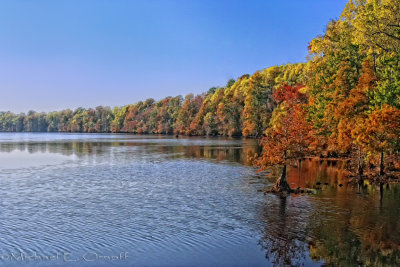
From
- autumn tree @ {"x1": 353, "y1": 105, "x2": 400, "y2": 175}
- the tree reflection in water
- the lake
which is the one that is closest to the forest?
autumn tree @ {"x1": 353, "y1": 105, "x2": 400, "y2": 175}

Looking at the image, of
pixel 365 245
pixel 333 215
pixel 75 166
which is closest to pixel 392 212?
pixel 333 215

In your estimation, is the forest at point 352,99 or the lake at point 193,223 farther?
the forest at point 352,99

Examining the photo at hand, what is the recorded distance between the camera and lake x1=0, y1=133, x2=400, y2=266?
51.4 ft

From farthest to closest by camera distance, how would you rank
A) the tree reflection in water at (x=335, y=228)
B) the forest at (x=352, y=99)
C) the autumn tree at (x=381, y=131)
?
1. the autumn tree at (x=381, y=131)
2. the forest at (x=352, y=99)
3. the tree reflection in water at (x=335, y=228)

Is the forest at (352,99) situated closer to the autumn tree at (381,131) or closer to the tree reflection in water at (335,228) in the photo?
the autumn tree at (381,131)

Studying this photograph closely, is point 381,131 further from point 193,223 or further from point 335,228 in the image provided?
point 193,223

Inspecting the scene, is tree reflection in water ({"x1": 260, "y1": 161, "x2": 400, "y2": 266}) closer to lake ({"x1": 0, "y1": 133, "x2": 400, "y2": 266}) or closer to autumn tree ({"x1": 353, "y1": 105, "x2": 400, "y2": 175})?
lake ({"x1": 0, "y1": 133, "x2": 400, "y2": 266})

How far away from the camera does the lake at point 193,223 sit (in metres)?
15.7

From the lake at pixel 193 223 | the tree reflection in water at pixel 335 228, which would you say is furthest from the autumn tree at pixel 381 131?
the tree reflection in water at pixel 335 228

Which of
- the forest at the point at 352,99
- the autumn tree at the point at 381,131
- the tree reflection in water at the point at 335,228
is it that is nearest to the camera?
the tree reflection in water at the point at 335,228

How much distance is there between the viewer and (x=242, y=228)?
64.6ft

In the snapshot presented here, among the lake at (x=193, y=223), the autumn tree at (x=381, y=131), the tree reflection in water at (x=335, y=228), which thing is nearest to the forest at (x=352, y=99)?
the autumn tree at (x=381, y=131)

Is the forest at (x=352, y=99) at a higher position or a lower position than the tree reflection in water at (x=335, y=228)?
higher

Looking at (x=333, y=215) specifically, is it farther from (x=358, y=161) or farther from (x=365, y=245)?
(x=358, y=161)
